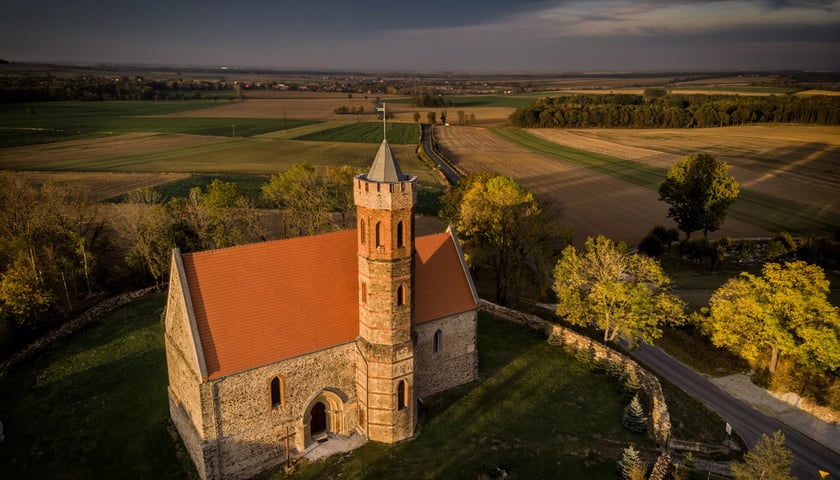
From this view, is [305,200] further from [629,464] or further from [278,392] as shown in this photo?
[629,464]

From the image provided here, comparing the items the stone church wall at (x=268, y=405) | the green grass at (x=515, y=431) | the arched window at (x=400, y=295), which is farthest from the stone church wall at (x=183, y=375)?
the arched window at (x=400, y=295)

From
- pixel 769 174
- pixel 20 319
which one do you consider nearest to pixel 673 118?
pixel 769 174

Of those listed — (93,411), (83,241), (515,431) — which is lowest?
(515,431)

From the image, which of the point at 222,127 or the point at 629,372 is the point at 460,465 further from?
the point at 222,127

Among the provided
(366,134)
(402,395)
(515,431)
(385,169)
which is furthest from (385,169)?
(366,134)

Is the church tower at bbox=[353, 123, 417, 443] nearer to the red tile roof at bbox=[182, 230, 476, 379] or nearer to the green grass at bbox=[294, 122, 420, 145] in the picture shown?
the red tile roof at bbox=[182, 230, 476, 379]

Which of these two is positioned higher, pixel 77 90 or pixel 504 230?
pixel 77 90
